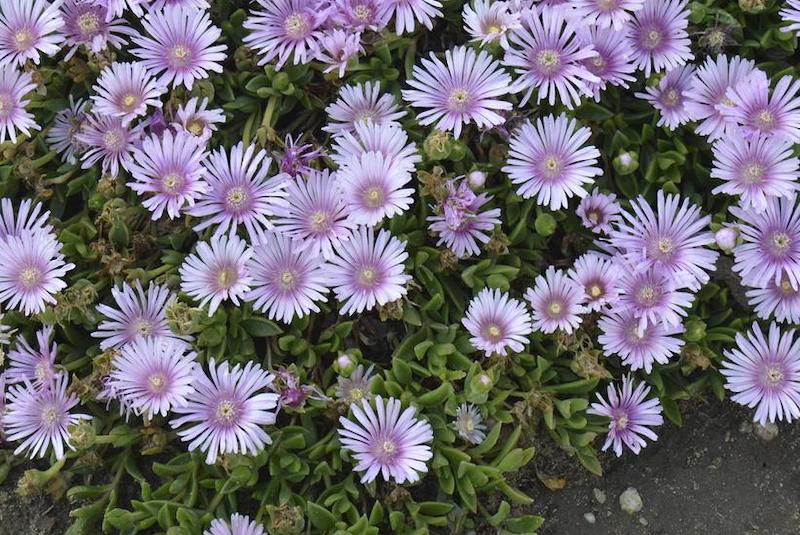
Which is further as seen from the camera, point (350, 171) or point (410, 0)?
point (410, 0)

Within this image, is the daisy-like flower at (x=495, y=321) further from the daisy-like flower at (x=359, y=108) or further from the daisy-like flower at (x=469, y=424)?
the daisy-like flower at (x=359, y=108)

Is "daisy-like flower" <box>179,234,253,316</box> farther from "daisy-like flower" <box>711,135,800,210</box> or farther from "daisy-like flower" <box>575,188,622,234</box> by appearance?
"daisy-like flower" <box>711,135,800,210</box>

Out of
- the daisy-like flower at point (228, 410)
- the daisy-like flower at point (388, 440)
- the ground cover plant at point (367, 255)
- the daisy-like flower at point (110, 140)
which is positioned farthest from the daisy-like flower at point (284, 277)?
the daisy-like flower at point (110, 140)

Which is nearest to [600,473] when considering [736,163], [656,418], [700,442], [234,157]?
[656,418]

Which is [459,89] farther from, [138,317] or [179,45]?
[138,317]

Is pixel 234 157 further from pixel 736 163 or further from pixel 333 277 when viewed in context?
pixel 736 163

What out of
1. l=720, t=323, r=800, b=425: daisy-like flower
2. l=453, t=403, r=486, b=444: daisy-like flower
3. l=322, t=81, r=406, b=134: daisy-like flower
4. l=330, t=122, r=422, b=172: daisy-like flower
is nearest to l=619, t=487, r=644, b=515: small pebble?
l=720, t=323, r=800, b=425: daisy-like flower
